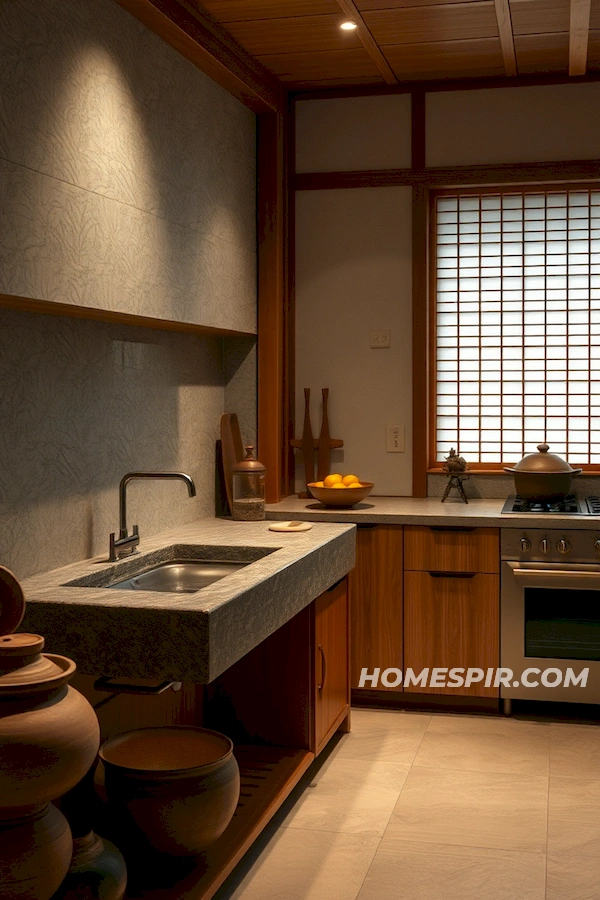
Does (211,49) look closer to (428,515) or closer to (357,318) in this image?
(357,318)

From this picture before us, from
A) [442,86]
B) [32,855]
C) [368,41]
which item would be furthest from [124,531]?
[442,86]

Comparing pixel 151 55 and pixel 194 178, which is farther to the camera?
pixel 194 178

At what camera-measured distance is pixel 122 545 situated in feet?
10.4

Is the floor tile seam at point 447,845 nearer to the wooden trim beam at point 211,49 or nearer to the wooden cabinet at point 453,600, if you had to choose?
the wooden cabinet at point 453,600

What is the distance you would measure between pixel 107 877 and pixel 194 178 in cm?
230

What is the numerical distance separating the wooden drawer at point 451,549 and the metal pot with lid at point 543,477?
10.3 inches

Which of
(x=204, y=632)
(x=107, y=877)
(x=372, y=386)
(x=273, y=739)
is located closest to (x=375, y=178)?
(x=372, y=386)

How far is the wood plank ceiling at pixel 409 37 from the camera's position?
11.7 feet

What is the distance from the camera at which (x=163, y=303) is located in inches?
130

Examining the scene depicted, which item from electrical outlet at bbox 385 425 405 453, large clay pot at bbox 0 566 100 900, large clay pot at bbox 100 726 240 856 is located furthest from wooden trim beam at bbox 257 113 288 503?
large clay pot at bbox 0 566 100 900

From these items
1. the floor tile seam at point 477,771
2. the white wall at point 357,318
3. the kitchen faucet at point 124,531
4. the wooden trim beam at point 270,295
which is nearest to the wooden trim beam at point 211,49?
the wooden trim beam at point 270,295

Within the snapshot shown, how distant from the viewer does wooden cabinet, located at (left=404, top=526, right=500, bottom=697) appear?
4.09 m

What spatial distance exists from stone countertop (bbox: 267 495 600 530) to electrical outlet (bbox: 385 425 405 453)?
1.05 feet

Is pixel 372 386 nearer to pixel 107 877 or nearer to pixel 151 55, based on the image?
pixel 151 55
